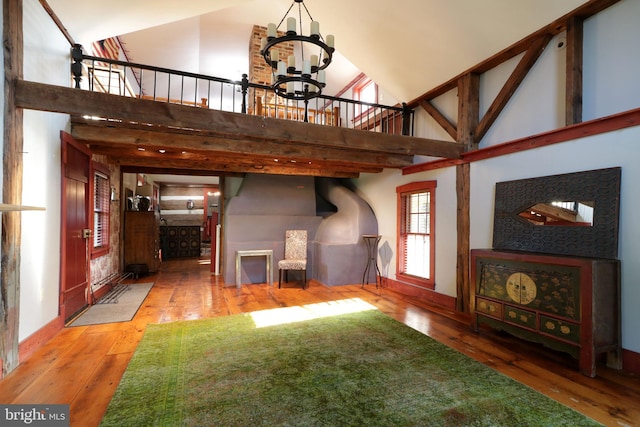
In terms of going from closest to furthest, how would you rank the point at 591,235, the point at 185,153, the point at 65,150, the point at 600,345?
the point at 600,345, the point at 591,235, the point at 65,150, the point at 185,153

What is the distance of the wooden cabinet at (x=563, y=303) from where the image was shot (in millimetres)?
2498

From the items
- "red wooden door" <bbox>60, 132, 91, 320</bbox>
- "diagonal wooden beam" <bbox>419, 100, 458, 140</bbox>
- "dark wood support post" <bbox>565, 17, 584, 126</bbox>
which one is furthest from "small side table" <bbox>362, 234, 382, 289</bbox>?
"red wooden door" <bbox>60, 132, 91, 320</bbox>

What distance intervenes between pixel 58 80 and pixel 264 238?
4065 mm

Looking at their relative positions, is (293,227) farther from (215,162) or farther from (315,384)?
(315,384)

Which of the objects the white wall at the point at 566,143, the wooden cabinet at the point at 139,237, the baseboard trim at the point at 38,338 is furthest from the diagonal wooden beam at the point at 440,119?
the wooden cabinet at the point at 139,237

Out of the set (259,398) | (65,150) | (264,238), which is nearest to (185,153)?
(65,150)

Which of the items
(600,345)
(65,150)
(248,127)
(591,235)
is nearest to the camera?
(600,345)

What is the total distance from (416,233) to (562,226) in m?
2.49

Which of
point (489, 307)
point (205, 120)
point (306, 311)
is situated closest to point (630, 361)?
point (489, 307)

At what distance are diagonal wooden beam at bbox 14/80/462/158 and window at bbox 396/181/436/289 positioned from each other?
111 centimetres

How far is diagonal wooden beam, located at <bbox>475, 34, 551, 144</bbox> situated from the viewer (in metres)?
3.40

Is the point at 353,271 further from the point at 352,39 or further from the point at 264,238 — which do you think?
the point at 352,39

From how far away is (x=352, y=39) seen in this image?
5.02 metres

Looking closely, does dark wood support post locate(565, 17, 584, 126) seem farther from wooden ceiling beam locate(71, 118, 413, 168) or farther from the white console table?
the white console table
